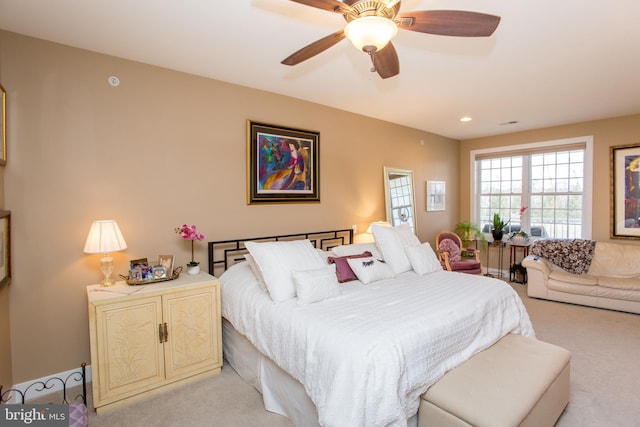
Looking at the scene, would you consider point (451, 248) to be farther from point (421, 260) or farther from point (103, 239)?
point (103, 239)

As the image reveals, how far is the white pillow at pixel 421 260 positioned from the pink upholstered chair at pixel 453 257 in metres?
1.44

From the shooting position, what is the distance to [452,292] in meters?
2.54

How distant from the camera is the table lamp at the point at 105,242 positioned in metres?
2.32

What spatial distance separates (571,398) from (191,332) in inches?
112

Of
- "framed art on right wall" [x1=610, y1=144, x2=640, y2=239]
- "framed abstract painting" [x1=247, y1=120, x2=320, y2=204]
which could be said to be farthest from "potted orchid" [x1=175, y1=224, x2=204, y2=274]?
"framed art on right wall" [x1=610, y1=144, x2=640, y2=239]

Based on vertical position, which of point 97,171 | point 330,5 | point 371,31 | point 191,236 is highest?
point 330,5

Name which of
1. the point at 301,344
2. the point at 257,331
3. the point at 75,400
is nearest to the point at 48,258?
the point at 75,400

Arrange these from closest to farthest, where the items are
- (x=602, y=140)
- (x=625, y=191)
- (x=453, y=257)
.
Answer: (x=625, y=191), (x=602, y=140), (x=453, y=257)

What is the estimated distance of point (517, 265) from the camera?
5.46m

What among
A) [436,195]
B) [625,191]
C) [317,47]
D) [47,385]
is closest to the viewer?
[317,47]

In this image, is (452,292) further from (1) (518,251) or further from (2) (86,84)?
(1) (518,251)

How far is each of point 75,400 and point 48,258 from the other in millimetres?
1041

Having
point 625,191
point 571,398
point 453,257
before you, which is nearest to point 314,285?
point 571,398

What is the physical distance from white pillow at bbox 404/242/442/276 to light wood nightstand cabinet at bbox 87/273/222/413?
190 cm
